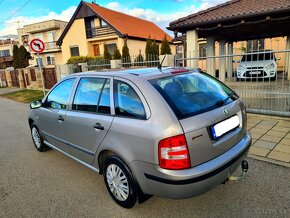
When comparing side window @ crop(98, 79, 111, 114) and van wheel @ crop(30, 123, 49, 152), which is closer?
side window @ crop(98, 79, 111, 114)

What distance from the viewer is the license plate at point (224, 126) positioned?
95.3 inches

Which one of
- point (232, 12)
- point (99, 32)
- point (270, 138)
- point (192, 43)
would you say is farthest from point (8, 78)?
point (270, 138)

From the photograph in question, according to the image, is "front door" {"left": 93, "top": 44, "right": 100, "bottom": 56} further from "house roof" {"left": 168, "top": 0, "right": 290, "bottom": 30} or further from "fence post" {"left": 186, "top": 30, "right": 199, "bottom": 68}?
"fence post" {"left": 186, "top": 30, "right": 199, "bottom": 68}

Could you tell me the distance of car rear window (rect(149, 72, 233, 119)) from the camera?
2.40m

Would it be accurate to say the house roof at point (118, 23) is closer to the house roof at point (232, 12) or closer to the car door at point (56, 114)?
the house roof at point (232, 12)

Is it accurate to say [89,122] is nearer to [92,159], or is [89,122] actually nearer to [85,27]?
[92,159]

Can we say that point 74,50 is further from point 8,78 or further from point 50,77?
point 50,77

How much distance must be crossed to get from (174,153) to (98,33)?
24.5 meters

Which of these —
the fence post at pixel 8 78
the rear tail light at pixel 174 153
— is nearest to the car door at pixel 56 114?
the rear tail light at pixel 174 153

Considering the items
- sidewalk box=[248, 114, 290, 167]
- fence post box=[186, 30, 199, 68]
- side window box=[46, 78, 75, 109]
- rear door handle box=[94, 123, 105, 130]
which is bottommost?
sidewalk box=[248, 114, 290, 167]

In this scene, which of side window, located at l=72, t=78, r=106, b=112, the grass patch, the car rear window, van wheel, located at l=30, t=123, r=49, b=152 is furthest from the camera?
the grass patch

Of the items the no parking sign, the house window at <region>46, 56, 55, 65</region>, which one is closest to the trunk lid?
the no parking sign

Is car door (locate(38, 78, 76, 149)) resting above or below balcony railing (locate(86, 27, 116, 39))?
below

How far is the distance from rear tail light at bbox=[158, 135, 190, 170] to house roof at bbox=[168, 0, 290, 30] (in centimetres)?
735
